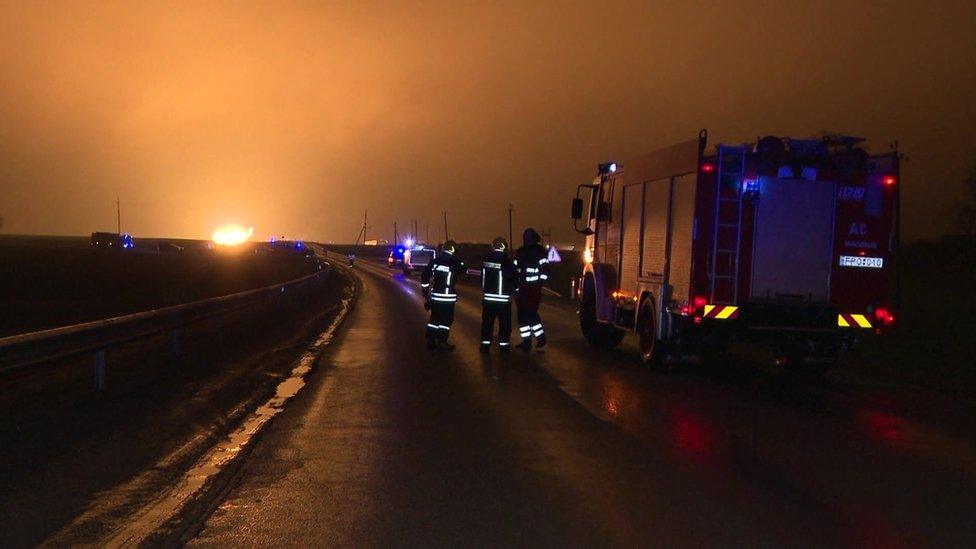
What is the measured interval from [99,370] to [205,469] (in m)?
4.83

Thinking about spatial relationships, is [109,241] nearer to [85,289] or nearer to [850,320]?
[85,289]

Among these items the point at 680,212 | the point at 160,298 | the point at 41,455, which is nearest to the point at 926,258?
the point at 160,298

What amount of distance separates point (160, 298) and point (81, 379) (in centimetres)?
1731

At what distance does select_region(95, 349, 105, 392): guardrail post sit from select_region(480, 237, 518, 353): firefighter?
21.8 feet

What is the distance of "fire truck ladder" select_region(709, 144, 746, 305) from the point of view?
43.4ft

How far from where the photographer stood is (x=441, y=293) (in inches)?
659

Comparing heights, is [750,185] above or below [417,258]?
above

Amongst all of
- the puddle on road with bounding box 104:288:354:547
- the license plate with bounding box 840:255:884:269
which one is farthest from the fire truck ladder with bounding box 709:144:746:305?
the puddle on road with bounding box 104:288:354:547

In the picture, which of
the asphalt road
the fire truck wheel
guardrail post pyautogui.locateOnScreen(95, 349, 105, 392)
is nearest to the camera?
the asphalt road

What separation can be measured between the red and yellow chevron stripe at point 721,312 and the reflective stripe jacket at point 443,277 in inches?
194

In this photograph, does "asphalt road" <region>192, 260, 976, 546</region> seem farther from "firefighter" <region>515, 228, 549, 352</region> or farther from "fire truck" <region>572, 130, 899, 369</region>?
"firefighter" <region>515, 228, 549, 352</region>

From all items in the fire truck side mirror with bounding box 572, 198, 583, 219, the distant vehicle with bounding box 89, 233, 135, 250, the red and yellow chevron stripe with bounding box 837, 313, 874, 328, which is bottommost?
the distant vehicle with bounding box 89, 233, 135, 250

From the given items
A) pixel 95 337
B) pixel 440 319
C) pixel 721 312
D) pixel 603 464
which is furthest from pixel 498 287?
pixel 603 464

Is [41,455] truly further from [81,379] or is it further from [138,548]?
[81,379]
